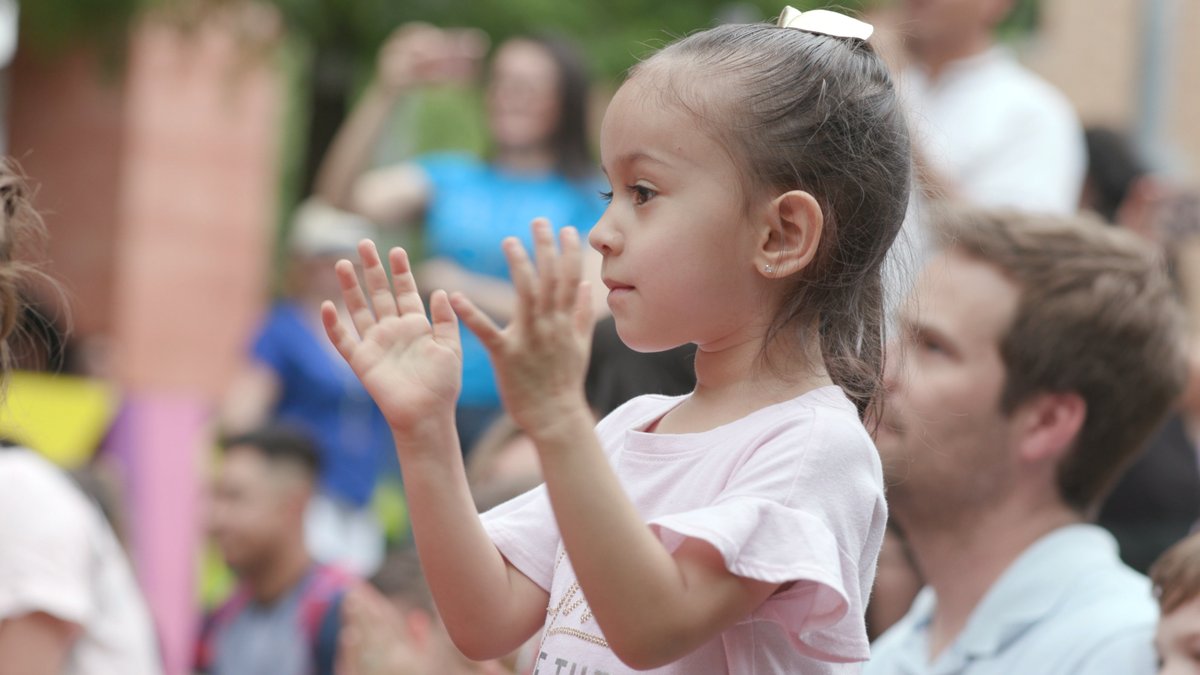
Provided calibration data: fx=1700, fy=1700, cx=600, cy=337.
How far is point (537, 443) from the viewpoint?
5.26 ft

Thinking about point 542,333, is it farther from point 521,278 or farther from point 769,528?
point 769,528

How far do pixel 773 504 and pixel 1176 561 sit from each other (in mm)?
1074

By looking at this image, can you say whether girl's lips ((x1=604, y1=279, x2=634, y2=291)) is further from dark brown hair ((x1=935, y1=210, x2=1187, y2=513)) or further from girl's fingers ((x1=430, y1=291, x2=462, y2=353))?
dark brown hair ((x1=935, y1=210, x2=1187, y2=513))

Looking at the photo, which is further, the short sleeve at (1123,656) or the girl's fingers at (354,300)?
the short sleeve at (1123,656)

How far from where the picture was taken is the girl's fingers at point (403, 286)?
181 cm

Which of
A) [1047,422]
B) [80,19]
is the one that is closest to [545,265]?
[1047,422]

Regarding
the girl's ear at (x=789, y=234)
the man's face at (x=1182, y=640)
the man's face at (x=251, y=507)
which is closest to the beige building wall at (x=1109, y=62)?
the man's face at (x=251, y=507)

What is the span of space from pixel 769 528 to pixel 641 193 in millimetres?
392

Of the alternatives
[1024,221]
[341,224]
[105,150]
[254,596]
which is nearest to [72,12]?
[105,150]

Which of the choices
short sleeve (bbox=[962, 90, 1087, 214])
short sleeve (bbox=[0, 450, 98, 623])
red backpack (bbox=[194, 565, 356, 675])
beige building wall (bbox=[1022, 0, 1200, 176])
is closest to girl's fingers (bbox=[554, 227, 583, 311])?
short sleeve (bbox=[0, 450, 98, 623])

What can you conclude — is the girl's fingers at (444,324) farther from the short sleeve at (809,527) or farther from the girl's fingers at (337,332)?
the short sleeve at (809,527)

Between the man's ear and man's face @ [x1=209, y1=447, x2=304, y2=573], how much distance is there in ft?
11.9

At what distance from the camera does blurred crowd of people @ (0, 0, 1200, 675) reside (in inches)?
109

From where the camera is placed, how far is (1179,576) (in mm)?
2461
